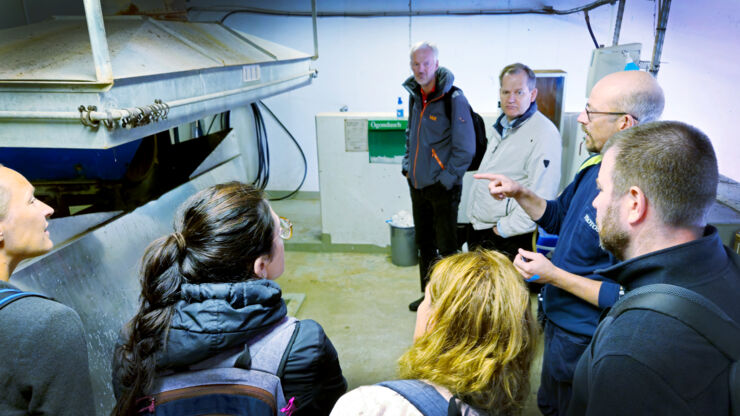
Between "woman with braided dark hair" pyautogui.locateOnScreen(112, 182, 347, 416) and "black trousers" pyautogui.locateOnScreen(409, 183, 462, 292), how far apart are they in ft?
6.25

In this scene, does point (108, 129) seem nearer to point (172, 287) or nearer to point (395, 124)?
point (172, 287)

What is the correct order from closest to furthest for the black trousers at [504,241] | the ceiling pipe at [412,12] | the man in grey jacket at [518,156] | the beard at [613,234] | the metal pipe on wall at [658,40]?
the beard at [613,234], the man in grey jacket at [518,156], the black trousers at [504,241], the metal pipe on wall at [658,40], the ceiling pipe at [412,12]

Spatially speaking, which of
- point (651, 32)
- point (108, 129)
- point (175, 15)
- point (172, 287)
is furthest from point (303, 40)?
point (172, 287)

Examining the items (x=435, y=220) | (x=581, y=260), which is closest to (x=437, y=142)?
(x=435, y=220)

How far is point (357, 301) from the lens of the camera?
11.7 feet

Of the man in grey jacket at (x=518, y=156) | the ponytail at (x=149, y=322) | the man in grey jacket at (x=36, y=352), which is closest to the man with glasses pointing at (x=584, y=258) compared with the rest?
the man in grey jacket at (x=518, y=156)

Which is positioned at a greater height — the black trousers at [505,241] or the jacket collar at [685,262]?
the jacket collar at [685,262]

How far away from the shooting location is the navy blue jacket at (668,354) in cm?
80

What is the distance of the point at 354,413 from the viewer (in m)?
0.86

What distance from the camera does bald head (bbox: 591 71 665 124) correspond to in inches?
60.3

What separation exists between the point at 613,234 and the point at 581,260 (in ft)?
1.68

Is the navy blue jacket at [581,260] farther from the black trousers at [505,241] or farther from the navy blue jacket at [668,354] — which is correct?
the black trousers at [505,241]

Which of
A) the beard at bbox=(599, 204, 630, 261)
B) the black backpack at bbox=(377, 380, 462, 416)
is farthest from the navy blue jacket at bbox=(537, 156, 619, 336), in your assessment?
the black backpack at bbox=(377, 380, 462, 416)

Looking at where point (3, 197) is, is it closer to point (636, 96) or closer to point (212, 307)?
point (212, 307)
